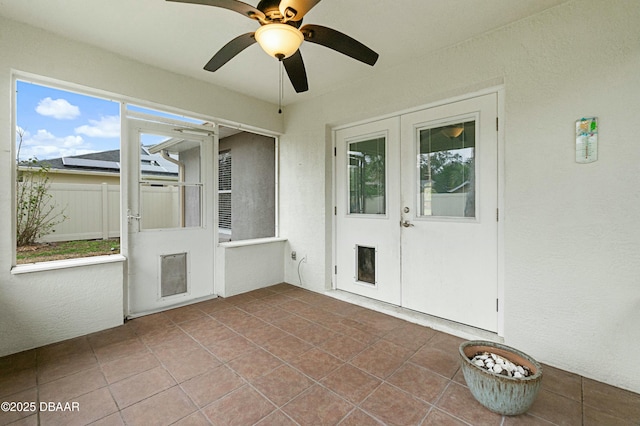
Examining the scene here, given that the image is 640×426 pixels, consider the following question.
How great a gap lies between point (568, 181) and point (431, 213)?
3.56 ft

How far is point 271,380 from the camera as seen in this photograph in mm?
1844

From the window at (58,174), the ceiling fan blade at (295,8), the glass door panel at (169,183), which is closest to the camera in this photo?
the ceiling fan blade at (295,8)

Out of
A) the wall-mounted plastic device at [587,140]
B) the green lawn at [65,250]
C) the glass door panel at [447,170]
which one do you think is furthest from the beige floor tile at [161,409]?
the wall-mounted plastic device at [587,140]

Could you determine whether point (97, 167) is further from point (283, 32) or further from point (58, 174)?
point (283, 32)

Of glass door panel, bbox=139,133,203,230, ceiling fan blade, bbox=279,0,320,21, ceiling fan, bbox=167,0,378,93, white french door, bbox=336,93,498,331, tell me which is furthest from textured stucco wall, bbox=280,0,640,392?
glass door panel, bbox=139,133,203,230

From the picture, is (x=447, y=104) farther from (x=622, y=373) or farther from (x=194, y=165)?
(x=194, y=165)

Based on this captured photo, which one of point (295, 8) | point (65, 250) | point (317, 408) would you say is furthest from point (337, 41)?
point (65, 250)

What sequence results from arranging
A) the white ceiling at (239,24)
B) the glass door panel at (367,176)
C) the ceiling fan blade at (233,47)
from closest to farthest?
the ceiling fan blade at (233,47)
the white ceiling at (239,24)
the glass door panel at (367,176)

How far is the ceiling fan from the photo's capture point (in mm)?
1386

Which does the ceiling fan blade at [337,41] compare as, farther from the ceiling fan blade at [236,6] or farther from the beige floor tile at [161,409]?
the beige floor tile at [161,409]

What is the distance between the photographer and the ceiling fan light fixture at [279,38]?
146cm

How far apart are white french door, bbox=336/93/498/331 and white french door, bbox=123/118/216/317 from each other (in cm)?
179

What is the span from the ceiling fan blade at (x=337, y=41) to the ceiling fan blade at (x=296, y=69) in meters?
0.14

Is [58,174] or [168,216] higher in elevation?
[58,174]
